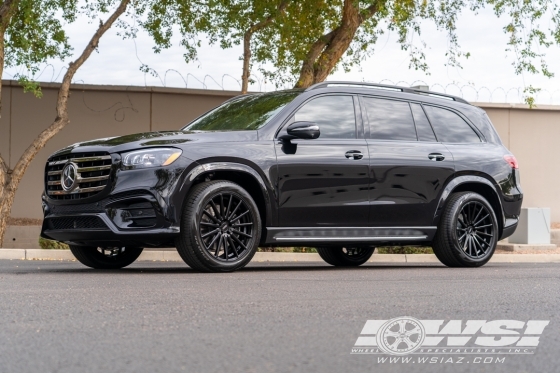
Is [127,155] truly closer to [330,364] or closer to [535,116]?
[330,364]

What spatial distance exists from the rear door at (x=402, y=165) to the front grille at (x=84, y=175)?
9.47 feet

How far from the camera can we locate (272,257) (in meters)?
14.2

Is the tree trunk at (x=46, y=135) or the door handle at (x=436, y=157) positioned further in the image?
the tree trunk at (x=46, y=135)

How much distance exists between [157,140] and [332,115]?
7.00 feet

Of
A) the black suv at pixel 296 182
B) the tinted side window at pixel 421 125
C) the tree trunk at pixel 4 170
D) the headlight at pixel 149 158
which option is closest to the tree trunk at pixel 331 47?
the tree trunk at pixel 4 170

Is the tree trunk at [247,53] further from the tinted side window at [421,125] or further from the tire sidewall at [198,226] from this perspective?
the tire sidewall at [198,226]

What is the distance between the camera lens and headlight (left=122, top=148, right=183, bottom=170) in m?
8.92

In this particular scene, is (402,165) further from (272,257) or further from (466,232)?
(272,257)

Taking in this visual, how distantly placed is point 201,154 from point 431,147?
10.2 feet

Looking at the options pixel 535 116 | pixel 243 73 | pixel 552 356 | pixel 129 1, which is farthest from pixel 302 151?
pixel 535 116

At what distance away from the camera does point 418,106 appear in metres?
11.3

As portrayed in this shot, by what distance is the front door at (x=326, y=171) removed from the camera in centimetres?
971

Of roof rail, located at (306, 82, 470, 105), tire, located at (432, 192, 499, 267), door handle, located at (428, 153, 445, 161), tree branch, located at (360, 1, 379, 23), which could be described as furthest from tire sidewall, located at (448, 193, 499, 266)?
tree branch, located at (360, 1, 379, 23)

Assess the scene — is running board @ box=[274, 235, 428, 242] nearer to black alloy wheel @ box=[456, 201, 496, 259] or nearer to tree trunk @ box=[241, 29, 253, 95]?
black alloy wheel @ box=[456, 201, 496, 259]
